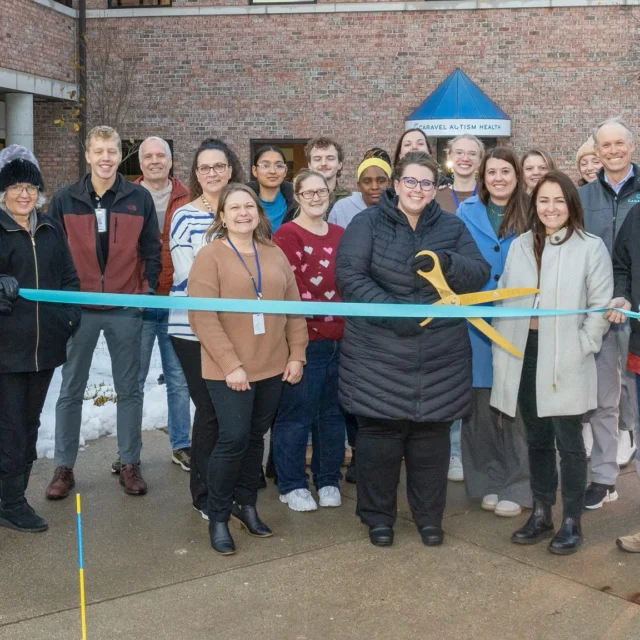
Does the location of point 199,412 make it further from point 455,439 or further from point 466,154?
point 466,154

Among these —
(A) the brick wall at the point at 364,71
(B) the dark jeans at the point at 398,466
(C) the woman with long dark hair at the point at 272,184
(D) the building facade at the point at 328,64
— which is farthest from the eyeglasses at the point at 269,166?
(A) the brick wall at the point at 364,71

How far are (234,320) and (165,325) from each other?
5.69 feet

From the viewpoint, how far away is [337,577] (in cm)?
456

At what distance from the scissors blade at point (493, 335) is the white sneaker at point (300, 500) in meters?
1.54

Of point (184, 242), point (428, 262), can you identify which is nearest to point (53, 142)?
point (184, 242)

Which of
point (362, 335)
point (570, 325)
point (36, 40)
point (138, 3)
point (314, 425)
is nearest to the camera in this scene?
point (570, 325)

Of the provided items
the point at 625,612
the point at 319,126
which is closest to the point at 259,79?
the point at 319,126

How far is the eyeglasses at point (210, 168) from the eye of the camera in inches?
216

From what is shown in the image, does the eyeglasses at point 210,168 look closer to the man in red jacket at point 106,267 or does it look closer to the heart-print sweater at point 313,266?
the heart-print sweater at point 313,266

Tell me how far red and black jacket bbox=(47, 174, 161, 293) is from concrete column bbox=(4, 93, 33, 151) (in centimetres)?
1170

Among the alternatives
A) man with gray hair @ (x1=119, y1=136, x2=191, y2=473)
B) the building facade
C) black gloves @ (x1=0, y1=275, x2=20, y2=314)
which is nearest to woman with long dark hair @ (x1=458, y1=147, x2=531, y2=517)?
man with gray hair @ (x1=119, y1=136, x2=191, y2=473)

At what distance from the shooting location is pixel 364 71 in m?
17.4

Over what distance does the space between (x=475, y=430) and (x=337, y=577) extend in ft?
5.18

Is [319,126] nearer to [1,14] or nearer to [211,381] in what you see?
[1,14]
